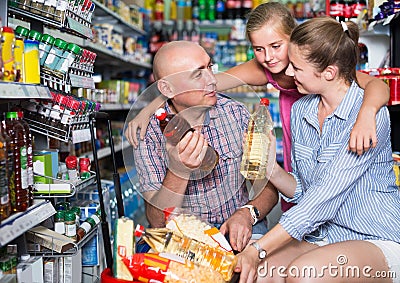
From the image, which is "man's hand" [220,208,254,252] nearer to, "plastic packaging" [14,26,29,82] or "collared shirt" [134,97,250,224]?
"collared shirt" [134,97,250,224]

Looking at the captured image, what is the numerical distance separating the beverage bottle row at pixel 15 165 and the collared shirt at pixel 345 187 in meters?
0.95

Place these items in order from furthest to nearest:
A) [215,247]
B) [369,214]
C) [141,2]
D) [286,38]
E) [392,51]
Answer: [141,2] → [392,51] → [286,38] → [369,214] → [215,247]

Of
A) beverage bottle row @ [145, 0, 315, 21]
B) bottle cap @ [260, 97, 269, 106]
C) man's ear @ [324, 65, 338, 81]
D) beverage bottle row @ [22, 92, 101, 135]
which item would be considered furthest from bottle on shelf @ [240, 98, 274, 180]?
beverage bottle row @ [145, 0, 315, 21]

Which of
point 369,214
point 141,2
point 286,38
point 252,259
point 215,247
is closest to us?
point 215,247

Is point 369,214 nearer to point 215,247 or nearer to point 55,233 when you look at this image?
point 215,247

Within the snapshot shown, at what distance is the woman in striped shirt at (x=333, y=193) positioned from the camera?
6.24ft

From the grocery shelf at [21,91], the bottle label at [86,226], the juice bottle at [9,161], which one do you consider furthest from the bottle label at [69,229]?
the grocery shelf at [21,91]

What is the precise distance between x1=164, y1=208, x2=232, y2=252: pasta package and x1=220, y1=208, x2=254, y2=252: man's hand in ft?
0.73

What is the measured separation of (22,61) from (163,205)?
2.47 ft

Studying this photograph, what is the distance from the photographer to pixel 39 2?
246cm

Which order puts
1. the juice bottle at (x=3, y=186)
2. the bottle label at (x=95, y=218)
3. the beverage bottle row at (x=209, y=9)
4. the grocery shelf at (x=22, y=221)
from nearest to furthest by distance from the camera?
the grocery shelf at (x=22, y=221)
the juice bottle at (x=3, y=186)
the bottle label at (x=95, y=218)
the beverage bottle row at (x=209, y=9)

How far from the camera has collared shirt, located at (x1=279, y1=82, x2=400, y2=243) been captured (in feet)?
6.56

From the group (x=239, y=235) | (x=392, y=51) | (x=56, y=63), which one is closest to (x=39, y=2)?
(x=56, y=63)

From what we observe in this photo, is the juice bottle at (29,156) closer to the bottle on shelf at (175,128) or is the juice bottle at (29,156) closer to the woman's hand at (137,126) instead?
the woman's hand at (137,126)
